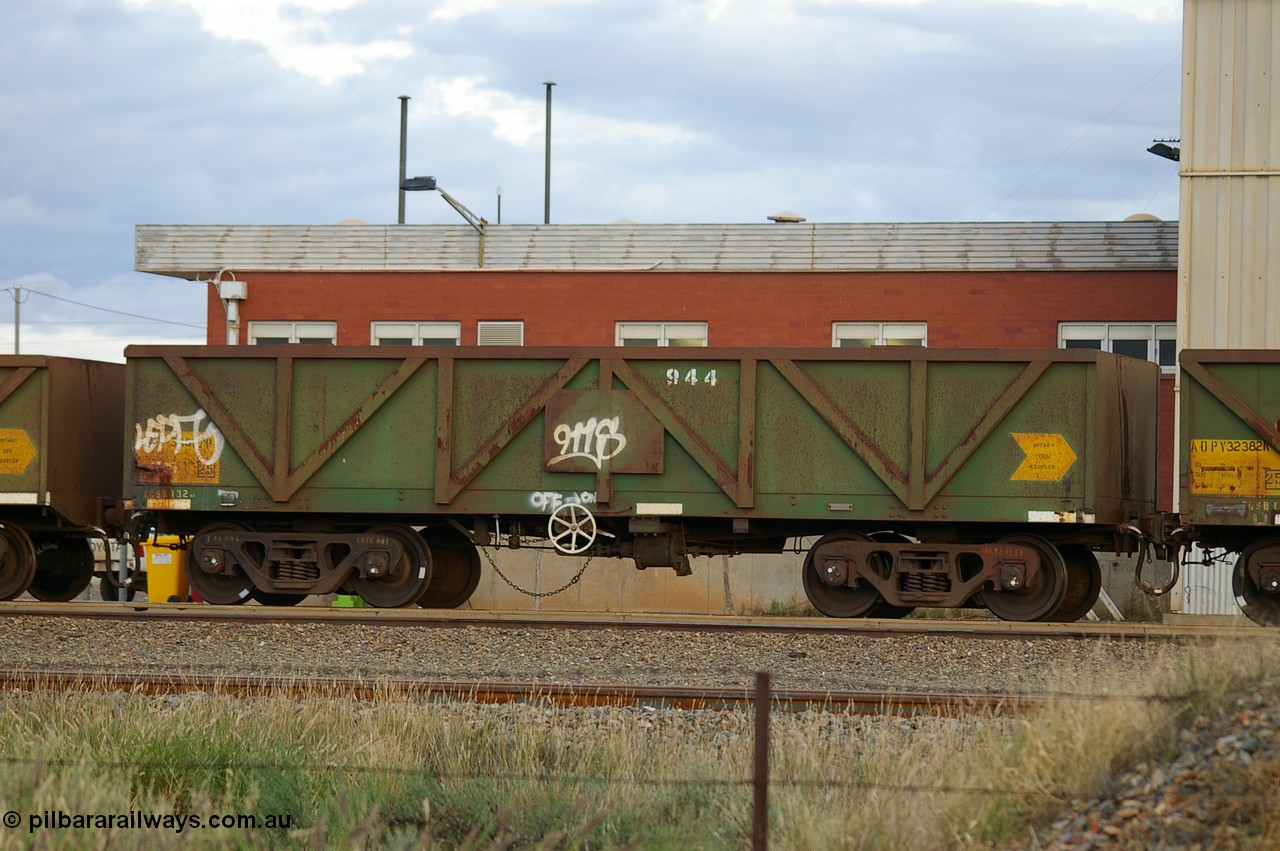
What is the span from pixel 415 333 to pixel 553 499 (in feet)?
38.5

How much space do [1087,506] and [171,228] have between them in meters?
19.2

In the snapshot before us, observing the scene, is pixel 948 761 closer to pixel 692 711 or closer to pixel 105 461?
pixel 692 711

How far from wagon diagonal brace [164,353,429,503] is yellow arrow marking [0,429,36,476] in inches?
72.2

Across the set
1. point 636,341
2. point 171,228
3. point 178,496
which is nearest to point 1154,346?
point 636,341

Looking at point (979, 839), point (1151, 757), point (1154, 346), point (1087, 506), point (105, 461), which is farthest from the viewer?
point (1154, 346)

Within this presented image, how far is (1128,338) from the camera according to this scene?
75.5 feet

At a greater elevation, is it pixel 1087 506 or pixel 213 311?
pixel 213 311

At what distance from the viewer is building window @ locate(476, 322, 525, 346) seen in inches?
963

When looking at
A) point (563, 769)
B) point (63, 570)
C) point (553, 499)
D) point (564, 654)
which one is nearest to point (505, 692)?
point (563, 769)

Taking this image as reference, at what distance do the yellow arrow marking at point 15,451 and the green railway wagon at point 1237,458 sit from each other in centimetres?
1161

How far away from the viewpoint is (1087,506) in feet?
42.5

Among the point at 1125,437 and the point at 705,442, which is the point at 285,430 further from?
the point at 1125,437

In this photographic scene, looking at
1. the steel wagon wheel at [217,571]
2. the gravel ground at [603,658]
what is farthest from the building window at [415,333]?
the gravel ground at [603,658]

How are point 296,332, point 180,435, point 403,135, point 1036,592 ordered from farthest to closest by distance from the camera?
1. point 403,135
2. point 296,332
3. point 180,435
4. point 1036,592
